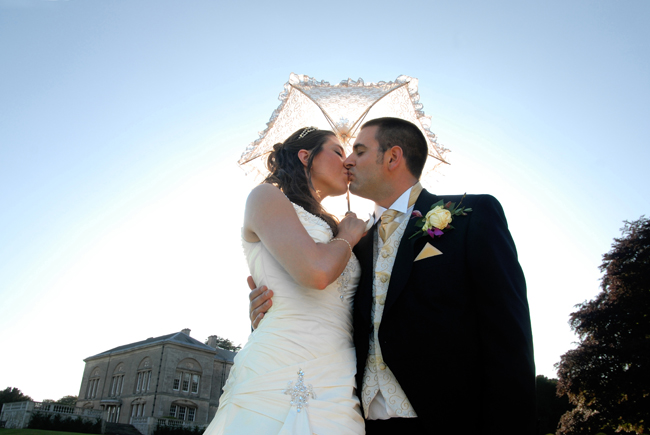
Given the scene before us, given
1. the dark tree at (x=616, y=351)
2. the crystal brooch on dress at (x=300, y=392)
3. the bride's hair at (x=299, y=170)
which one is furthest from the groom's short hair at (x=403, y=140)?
the dark tree at (x=616, y=351)

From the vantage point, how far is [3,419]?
145 feet

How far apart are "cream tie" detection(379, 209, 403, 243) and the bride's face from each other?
0.79 meters

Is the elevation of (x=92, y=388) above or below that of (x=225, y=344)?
below

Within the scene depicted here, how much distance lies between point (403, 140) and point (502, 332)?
7.40ft

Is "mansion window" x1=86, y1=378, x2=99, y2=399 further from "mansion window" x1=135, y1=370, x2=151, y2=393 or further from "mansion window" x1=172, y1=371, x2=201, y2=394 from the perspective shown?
"mansion window" x1=172, y1=371, x2=201, y2=394

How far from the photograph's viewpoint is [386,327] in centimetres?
296

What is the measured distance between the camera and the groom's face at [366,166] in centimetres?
415

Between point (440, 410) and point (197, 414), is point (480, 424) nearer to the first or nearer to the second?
point (440, 410)

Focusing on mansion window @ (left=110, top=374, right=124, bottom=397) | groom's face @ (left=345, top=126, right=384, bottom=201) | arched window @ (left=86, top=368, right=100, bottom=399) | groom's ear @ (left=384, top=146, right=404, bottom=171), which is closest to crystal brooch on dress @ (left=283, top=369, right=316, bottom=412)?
groom's face @ (left=345, top=126, right=384, bottom=201)

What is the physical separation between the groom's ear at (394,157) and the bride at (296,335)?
692 mm

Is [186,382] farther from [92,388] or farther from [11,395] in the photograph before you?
[11,395]

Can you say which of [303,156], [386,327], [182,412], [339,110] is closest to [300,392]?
[386,327]

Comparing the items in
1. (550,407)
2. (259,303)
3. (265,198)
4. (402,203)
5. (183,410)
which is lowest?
(259,303)

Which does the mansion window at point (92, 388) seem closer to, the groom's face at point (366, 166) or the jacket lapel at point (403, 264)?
the groom's face at point (366, 166)
